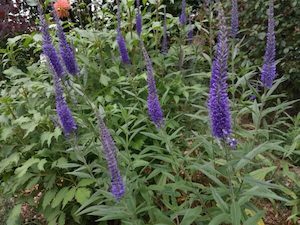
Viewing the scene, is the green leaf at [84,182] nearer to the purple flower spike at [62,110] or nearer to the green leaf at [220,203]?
the purple flower spike at [62,110]

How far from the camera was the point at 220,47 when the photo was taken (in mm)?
1840

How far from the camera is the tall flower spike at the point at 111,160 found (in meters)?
2.11

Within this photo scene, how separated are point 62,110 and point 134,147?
108cm

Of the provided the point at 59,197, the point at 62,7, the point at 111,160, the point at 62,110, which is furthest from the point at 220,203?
the point at 62,7

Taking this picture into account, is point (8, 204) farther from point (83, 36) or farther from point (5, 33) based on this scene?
point (5, 33)

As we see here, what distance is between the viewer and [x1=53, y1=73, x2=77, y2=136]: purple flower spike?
2.70 m

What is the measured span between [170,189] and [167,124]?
2.89 ft

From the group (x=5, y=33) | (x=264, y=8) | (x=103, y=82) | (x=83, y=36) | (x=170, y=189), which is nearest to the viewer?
(x=170, y=189)

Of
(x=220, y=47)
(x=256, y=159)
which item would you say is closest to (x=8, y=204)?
(x=256, y=159)

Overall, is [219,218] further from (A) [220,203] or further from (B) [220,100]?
(B) [220,100]

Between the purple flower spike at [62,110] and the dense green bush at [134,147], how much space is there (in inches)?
4.1

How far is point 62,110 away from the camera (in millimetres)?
2709

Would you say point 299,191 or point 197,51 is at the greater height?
point 197,51

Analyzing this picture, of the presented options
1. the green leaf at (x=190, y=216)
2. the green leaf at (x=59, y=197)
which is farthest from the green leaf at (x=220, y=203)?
the green leaf at (x=59, y=197)
